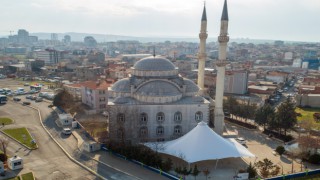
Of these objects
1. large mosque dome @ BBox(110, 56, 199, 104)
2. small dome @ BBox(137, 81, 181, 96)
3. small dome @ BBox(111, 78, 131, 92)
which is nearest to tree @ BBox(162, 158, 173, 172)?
large mosque dome @ BBox(110, 56, 199, 104)

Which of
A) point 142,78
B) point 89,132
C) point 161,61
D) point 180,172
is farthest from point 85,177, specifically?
point 161,61

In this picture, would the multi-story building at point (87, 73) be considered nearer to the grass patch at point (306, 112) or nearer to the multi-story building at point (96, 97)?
the multi-story building at point (96, 97)

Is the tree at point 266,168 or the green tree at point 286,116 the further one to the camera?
the green tree at point 286,116

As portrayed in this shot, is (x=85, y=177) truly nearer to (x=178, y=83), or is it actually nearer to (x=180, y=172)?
(x=180, y=172)

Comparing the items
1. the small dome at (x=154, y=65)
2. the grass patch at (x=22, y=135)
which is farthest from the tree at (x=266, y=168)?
the grass patch at (x=22, y=135)

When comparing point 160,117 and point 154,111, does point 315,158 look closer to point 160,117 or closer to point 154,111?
point 160,117

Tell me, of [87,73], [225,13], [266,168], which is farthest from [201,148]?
[87,73]
